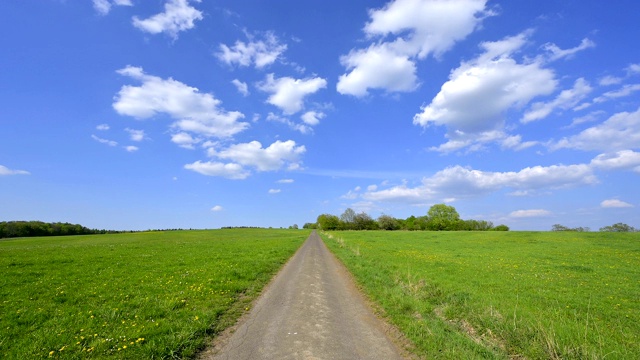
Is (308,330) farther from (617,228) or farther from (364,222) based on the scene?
(364,222)

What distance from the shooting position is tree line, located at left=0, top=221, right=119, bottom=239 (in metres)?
93.7

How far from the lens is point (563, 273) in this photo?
2017 centimetres

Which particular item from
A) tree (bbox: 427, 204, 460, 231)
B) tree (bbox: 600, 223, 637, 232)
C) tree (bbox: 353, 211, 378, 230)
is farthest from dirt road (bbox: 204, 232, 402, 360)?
tree (bbox: 353, 211, 378, 230)

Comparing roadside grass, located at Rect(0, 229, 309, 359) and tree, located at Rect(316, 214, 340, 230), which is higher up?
tree, located at Rect(316, 214, 340, 230)

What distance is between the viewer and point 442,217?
500ft

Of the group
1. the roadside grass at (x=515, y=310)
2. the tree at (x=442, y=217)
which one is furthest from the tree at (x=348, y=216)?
the roadside grass at (x=515, y=310)

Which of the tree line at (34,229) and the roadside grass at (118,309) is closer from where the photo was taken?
the roadside grass at (118,309)

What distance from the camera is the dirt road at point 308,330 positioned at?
7.00 meters

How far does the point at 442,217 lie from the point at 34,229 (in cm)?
17432

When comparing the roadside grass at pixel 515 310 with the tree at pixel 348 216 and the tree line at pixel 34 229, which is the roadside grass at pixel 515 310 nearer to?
the tree line at pixel 34 229

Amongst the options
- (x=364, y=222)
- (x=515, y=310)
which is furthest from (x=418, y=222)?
(x=515, y=310)

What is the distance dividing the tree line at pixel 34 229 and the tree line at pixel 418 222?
122 m

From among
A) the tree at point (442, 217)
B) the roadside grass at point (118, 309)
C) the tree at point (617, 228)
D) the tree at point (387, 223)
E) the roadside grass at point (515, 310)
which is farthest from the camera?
the tree at point (387, 223)

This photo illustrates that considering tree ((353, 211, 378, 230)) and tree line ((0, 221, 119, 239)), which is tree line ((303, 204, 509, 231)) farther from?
tree line ((0, 221, 119, 239))
